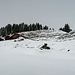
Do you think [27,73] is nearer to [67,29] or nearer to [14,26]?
[67,29]

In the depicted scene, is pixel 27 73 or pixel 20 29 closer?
pixel 27 73

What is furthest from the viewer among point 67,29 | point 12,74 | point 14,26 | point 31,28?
point 31,28

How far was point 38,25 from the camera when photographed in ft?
174

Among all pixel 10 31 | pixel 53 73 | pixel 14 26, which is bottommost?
pixel 53 73

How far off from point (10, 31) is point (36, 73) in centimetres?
5145

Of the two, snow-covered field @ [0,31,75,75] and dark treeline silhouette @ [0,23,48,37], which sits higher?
dark treeline silhouette @ [0,23,48,37]

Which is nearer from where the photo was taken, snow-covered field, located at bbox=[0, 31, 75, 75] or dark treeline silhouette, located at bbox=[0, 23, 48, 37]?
snow-covered field, located at bbox=[0, 31, 75, 75]

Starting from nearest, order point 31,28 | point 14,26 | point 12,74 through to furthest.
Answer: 1. point 12,74
2. point 14,26
3. point 31,28

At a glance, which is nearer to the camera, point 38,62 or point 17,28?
point 38,62

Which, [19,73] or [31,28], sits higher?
[31,28]

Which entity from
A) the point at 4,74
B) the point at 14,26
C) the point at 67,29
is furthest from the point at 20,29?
the point at 4,74

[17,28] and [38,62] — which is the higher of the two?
[17,28]

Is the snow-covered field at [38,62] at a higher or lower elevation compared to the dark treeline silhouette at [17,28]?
lower

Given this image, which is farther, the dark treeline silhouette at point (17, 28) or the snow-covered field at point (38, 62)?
the dark treeline silhouette at point (17, 28)
